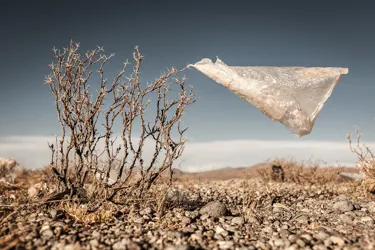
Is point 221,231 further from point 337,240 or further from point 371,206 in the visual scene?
point 371,206

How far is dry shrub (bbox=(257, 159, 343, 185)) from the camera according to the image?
9.88 metres

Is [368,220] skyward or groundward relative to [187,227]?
groundward

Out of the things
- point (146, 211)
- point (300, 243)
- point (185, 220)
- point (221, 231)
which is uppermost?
point (146, 211)

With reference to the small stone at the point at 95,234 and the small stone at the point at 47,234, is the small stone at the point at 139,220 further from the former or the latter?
the small stone at the point at 47,234

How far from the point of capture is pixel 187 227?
417cm

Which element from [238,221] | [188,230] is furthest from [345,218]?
[188,230]

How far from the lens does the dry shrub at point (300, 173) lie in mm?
9875

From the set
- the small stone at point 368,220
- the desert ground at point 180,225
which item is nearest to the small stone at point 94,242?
the desert ground at point 180,225

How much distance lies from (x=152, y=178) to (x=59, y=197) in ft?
4.08

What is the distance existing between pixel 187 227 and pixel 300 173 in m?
7.21

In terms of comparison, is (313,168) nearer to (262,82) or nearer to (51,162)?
(262,82)

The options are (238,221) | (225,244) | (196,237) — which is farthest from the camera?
(238,221)

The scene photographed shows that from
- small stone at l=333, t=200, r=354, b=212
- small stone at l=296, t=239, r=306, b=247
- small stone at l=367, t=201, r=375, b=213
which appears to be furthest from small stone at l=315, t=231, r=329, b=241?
small stone at l=367, t=201, r=375, b=213

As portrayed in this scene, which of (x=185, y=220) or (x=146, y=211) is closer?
(x=185, y=220)
